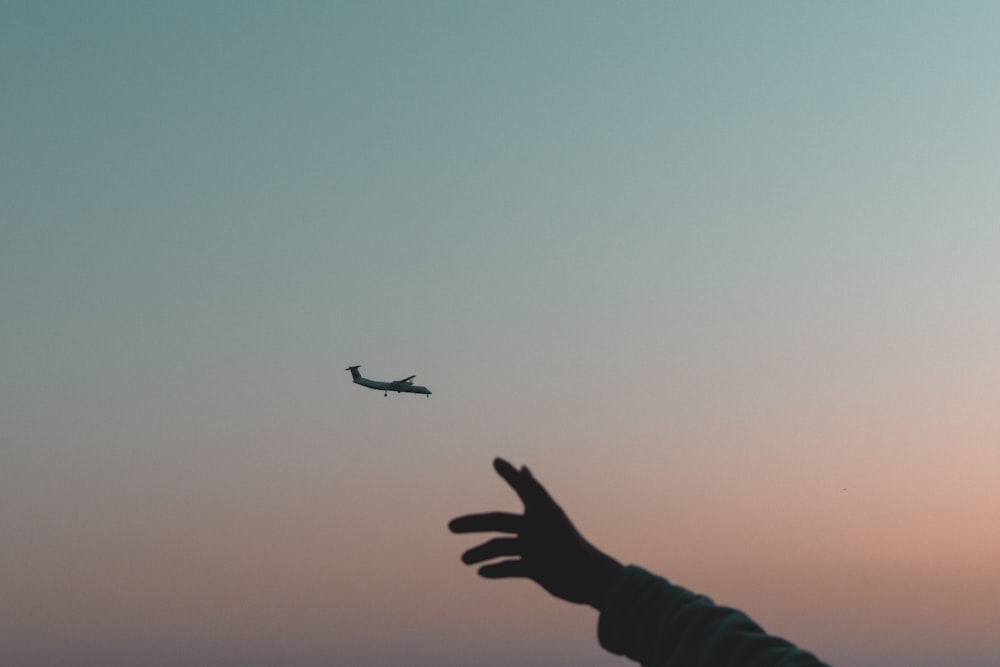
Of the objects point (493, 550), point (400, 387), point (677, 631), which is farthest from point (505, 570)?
point (400, 387)

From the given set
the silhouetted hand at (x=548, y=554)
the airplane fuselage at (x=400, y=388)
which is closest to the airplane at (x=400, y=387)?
the airplane fuselage at (x=400, y=388)

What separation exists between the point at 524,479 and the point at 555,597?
95cm

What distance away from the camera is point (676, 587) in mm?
7477

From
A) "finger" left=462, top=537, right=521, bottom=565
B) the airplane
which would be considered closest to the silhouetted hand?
"finger" left=462, top=537, right=521, bottom=565

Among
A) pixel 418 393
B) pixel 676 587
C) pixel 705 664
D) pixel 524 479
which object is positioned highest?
pixel 418 393

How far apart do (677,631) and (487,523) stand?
1.36 m

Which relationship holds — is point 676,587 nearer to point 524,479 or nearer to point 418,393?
point 524,479

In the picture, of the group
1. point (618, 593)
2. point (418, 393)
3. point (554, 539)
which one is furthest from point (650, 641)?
point (418, 393)

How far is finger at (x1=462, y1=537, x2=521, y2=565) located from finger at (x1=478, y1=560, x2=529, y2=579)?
0.05 meters

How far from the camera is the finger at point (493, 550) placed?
738 centimetres

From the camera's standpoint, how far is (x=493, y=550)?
7.57 metres

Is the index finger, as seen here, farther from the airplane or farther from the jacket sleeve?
the airplane

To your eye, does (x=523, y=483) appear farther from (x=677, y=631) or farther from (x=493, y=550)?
(x=677, y=631)

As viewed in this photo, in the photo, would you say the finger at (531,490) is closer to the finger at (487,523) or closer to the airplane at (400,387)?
the finger at (487,523)
